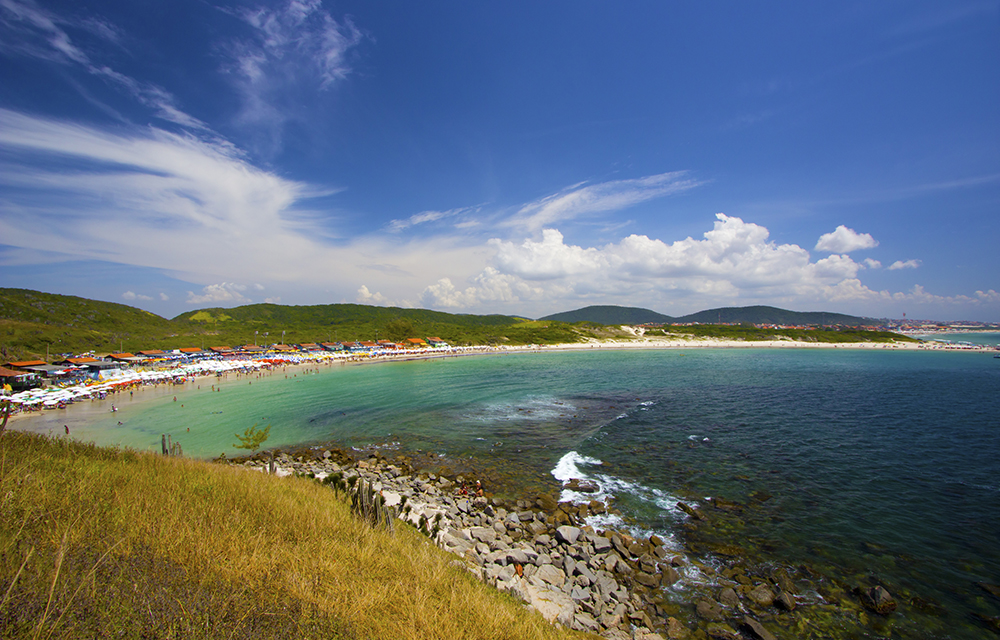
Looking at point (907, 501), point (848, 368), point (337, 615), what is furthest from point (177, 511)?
point (848, 368)

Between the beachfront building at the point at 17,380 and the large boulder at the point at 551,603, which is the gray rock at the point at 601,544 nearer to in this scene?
the large boulder at the point at 551,603

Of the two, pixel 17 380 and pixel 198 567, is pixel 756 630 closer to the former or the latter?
pixel 198 567

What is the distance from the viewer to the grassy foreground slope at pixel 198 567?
3.35m

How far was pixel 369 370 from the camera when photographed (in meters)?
62.6

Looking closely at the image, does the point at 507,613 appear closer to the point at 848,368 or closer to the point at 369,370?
the point at 369,370

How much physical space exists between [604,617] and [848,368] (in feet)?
227

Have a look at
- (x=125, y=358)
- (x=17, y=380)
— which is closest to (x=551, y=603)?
(x=17, y=380)

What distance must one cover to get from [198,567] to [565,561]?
864 cm

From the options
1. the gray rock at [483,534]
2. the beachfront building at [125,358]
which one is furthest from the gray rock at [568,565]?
the beachfront building at [125,358]

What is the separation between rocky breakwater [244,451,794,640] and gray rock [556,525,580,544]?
30mm

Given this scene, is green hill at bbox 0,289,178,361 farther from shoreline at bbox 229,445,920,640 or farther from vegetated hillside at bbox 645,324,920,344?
vegetated hillside at bbox 645,324,920,344

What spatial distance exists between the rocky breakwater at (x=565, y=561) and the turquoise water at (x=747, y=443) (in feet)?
5.74

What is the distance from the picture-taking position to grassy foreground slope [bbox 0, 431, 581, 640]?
11.0 ft

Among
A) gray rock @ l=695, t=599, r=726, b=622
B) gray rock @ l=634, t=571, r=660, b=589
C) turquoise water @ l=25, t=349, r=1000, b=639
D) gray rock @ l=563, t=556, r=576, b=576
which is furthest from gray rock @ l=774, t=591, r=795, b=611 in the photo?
gray rock @ l=563, t=556, r=576, b=576
